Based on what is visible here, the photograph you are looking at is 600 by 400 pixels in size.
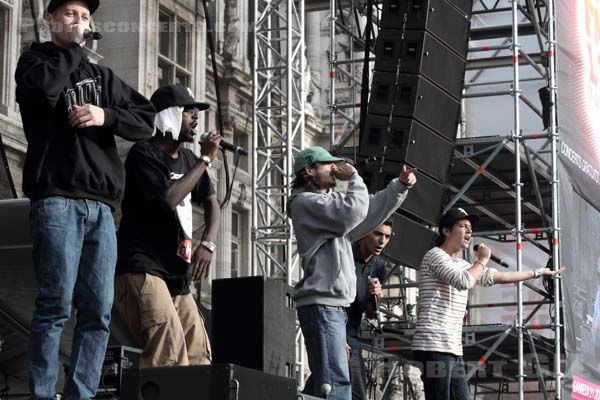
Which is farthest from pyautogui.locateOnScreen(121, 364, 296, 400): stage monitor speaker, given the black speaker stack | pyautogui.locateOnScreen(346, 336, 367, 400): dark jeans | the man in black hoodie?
the black speaker stack

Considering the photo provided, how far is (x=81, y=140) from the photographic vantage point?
16.7 ft

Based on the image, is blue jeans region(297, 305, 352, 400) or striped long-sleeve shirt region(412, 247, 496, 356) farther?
striped long-sleeve shirt region(412, 247, 496, 356)

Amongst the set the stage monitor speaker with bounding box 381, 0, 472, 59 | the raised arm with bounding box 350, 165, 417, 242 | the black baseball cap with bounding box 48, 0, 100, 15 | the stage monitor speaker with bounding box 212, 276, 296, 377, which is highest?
the stage monitor speaker with bounding box 381, 0, 472, 59

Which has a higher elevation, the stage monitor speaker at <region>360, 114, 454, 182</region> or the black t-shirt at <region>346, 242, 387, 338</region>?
the stage monitor speaker at <region>360, 114, 454, 182</region>

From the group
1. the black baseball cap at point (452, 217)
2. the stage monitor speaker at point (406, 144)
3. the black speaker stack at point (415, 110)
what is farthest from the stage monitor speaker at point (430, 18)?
the black baseball cap at point (452, 217)

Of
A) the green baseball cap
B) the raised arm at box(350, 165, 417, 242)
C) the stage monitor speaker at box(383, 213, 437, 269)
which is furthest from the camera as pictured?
the stage monitor speaker at box(383, 213, 437, 269)

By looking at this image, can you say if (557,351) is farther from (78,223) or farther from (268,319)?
(78,223)

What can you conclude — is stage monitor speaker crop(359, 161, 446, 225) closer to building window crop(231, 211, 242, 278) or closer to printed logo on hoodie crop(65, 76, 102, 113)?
printed logo on hoodie crop(65, 76, 102, 113)

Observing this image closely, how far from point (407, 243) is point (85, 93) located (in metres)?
7.22

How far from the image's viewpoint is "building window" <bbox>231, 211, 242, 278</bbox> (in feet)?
82.2

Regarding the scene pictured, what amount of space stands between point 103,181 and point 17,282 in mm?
3418

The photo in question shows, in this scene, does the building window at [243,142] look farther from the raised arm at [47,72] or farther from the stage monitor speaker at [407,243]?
the raised arm at [47,72]

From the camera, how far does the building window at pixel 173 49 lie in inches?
813

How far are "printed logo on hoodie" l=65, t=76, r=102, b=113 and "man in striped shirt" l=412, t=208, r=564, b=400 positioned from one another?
2994 millimetres
